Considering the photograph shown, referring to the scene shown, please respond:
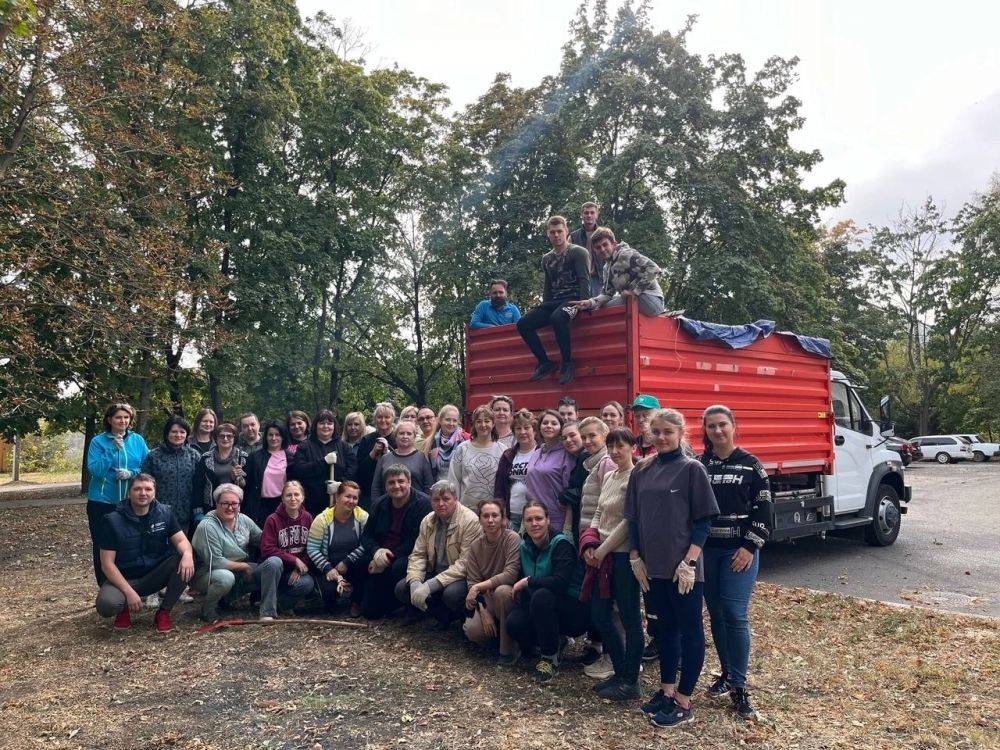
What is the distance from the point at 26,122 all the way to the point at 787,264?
1634 centimetres

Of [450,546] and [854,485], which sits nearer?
[450,546]

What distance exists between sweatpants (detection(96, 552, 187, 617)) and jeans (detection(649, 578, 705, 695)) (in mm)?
4013

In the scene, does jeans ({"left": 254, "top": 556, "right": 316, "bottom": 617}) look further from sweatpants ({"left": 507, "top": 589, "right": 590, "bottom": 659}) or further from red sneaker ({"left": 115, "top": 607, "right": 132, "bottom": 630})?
sweatpants ({"left": 507, "top": 589, "right": 590, "bottom": 659})

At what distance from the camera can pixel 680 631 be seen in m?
3.95

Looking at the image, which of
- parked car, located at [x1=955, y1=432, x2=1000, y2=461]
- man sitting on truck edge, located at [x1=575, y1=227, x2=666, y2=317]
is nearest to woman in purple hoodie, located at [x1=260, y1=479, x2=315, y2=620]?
man sitting on truck edge, located at [x1=575, y1=227, x2=666, y2=317]

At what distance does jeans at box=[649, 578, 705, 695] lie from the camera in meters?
3.89

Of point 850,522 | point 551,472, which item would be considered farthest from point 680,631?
point 850,522

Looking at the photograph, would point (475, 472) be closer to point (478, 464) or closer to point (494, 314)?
point (478, 464)

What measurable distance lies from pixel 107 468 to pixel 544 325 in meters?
4.08

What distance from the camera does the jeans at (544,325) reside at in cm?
671

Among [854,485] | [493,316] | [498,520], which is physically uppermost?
[493,316]

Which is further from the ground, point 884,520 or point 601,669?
point 884,520

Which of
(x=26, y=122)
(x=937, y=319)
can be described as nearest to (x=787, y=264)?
(x=26, y=122)

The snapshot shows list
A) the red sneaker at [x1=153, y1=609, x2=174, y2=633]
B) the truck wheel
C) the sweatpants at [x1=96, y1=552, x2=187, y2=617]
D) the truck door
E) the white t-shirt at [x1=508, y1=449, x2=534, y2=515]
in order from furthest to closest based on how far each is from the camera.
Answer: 1. the truck wheel
2. the truck door
3. the red sneaker at [x1=153, y1=609, x2=174, y2=633]
4. the sweatpants at [x1=96, y1=552, x2=187, y2=617]
5. the white t-shirt at [x1=508, y1=449, x2=534, y2=515]
